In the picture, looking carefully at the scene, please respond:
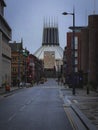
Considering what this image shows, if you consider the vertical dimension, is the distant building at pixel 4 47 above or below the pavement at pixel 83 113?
above

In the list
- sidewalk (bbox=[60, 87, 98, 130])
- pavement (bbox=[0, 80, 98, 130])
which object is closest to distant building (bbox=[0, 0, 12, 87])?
sidewalk (bbox=[60, 87, 98, 130])

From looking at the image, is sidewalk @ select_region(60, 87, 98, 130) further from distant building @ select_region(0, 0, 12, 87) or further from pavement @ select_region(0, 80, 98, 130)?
distant building @ select_region(0, 0, 12, 87)

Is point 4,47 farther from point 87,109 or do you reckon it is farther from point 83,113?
point 83,113

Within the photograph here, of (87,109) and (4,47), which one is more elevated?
(4,47)

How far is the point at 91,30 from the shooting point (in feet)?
332

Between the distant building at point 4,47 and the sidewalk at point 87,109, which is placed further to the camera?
the distant building at point 4,47

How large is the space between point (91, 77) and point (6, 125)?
8057 centimetres

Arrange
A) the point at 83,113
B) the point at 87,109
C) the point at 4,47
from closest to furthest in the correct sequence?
the point at 83,113
the point at 87,109
the point at 4,47

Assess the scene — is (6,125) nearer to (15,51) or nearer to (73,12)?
(73,12)

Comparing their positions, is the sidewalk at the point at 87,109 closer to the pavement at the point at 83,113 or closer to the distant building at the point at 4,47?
the pavement at the point at 83,113

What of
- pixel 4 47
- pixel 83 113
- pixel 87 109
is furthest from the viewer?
pixel 4 47

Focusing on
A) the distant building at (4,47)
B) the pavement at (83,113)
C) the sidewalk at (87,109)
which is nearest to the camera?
the pavement at (83,113)

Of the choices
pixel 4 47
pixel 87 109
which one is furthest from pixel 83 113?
pixel 4 47

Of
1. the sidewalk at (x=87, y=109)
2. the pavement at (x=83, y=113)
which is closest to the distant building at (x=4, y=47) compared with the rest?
the sidewalk at (x=87, y=109)
